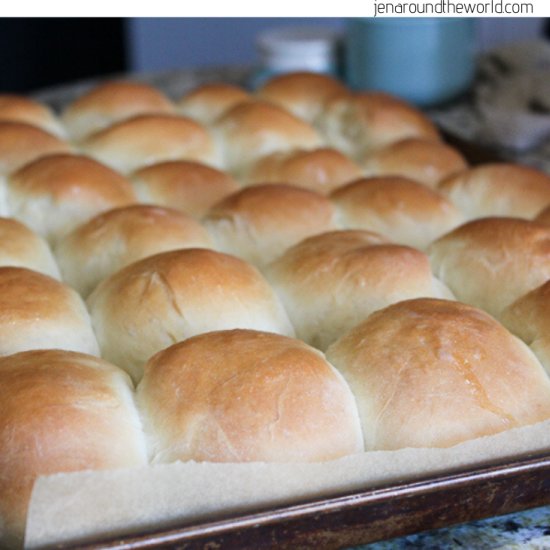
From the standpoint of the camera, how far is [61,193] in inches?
59.5

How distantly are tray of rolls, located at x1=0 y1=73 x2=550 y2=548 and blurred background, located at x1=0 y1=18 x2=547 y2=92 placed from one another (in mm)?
1803

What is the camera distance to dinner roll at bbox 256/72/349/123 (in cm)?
213

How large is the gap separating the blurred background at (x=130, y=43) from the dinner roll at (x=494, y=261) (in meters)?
2.05

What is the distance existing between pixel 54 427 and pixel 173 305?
30cm

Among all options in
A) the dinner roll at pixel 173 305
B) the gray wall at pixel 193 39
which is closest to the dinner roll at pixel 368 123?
the dinner roll at pixel 173 305

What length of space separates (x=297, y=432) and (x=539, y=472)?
0.24 meters

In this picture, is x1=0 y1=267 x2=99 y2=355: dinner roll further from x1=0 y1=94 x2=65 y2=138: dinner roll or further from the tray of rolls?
x1=0 y1=94 x2=65 y2=138: dinner roll

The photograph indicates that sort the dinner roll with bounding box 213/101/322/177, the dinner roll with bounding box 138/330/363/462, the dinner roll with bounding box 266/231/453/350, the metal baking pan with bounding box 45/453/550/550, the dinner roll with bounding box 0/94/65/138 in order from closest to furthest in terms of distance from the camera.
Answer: the metal baking pan with bounding box 45/453/550/550 → the dinner roll with bounding box 138/330/363/462 → the dinner roll with bounding box 266/231/453/350 → the dinner roll with bounding box 213/101/322/177 → the dinner roll with bounding box 0/94/65/138

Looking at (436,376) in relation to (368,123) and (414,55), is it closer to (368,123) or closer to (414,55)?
(368,123)

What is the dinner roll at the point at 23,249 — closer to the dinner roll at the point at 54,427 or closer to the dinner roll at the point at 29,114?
the dinner roll at the point at 54,427

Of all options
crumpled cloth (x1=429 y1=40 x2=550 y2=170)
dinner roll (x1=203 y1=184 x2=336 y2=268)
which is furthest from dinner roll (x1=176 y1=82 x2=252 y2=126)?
dinner roll (x1=203 y1=184 x2=336 y2=268)

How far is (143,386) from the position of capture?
3.22 feet

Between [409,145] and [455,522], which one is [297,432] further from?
[409,145]

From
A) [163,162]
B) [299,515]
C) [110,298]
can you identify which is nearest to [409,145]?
[163,162]
